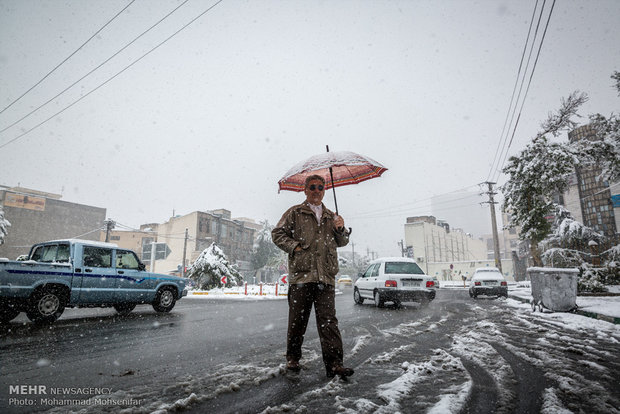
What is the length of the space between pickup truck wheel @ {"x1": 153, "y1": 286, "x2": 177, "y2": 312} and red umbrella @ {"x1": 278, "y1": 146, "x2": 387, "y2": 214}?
6552 millimetres

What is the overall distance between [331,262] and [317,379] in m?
1.09

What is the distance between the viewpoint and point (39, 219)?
5266 cm

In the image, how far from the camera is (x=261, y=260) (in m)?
55.0

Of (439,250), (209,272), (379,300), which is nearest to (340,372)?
(379,300)

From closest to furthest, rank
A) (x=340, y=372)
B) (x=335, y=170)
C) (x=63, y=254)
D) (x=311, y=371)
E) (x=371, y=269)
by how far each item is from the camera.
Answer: (x=340, y=372), (x=311, y=371), (x=335, y=170), (x=63, y=254), (x=371, y=269)

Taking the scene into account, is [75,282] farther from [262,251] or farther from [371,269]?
[262,251]

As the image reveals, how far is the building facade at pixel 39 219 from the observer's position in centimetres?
4897

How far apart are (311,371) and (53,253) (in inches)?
300

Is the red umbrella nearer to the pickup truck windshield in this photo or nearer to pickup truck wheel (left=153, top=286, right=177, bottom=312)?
the pickup truck windshield

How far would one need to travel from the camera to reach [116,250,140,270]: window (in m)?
8.61

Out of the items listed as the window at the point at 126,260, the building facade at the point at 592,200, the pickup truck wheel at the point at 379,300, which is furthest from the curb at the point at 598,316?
the building facade at the point at 592,200

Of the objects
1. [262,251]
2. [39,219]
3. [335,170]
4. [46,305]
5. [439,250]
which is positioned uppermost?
[39,219]

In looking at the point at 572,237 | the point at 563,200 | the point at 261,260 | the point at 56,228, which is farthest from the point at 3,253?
the point at 563,200

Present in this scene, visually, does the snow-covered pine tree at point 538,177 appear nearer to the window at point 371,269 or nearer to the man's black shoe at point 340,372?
the window at point 371,269
